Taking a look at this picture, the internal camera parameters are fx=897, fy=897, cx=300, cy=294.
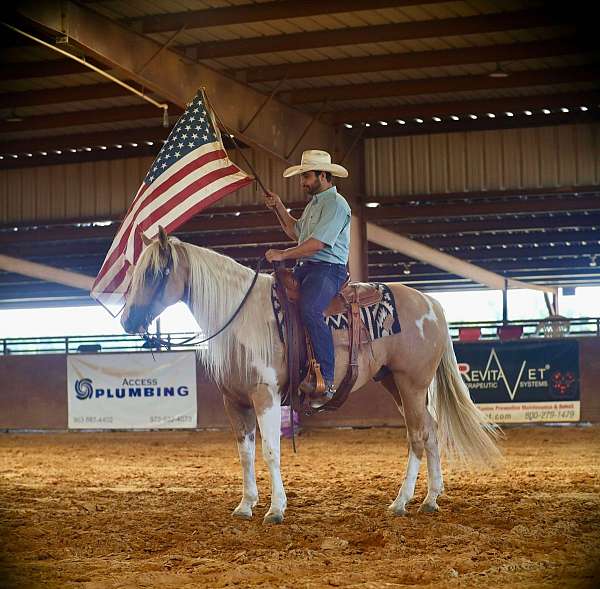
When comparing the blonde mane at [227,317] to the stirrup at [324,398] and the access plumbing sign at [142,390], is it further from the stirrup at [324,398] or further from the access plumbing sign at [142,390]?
the access plumbing sign at [142,390]

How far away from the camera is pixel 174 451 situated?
11.3 m

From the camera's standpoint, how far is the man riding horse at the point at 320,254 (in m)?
5.73

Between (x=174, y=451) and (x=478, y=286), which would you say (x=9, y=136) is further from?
(x=478, y=286)

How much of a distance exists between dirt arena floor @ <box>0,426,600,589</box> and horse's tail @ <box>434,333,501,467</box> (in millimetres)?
337

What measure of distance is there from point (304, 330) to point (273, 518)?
1.20 meters

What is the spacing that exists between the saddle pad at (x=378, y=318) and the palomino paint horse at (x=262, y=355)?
0.05 meters

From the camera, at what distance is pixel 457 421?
256 inches

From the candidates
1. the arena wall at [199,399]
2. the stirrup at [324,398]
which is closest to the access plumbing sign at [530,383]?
the arena wall at [199,399]

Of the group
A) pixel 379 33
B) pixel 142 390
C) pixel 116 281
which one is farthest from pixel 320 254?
pixel 142 390

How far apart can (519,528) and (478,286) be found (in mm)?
25997

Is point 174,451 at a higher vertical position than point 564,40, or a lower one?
lower

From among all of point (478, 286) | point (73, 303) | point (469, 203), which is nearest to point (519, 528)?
point (469, 203)

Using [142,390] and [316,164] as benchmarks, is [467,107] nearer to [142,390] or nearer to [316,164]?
[142,390]

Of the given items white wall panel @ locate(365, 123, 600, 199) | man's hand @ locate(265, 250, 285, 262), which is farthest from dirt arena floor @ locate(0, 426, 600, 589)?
white wall panel @ locate(365, 123, 600, 199)
